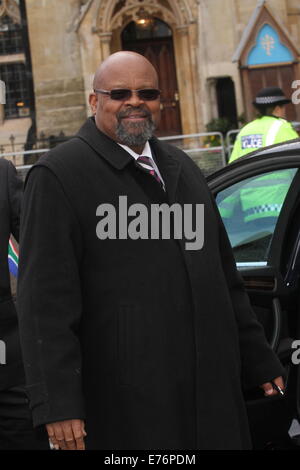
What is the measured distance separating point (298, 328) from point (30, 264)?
6.02 feet

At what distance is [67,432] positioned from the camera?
10.2 ft

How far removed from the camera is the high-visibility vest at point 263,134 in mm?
7922

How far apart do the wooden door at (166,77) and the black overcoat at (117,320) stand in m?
20.1

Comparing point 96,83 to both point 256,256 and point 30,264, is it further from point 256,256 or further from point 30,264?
point 256,256

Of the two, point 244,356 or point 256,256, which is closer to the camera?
point 244,356

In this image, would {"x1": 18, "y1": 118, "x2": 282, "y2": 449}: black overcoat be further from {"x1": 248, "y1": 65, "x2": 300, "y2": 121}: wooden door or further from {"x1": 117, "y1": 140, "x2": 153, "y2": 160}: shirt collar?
{"x1": 248, "y1": 65, "x2": 300, "y2": 121}: wooden door

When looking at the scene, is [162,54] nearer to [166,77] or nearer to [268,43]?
[166,77]

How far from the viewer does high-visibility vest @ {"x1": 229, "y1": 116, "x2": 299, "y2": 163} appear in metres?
7.92

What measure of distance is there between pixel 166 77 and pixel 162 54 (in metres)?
0.55

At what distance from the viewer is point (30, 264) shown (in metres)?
3.22

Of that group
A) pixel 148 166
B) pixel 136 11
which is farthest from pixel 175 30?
pixel 148 166

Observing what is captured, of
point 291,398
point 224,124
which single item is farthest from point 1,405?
point 224,124

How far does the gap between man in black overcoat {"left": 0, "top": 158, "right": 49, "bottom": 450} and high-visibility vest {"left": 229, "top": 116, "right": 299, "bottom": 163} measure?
12.1 feet

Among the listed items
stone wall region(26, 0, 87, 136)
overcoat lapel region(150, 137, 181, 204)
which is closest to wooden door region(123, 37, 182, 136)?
stone wall region(26, 0, 87, 136)
